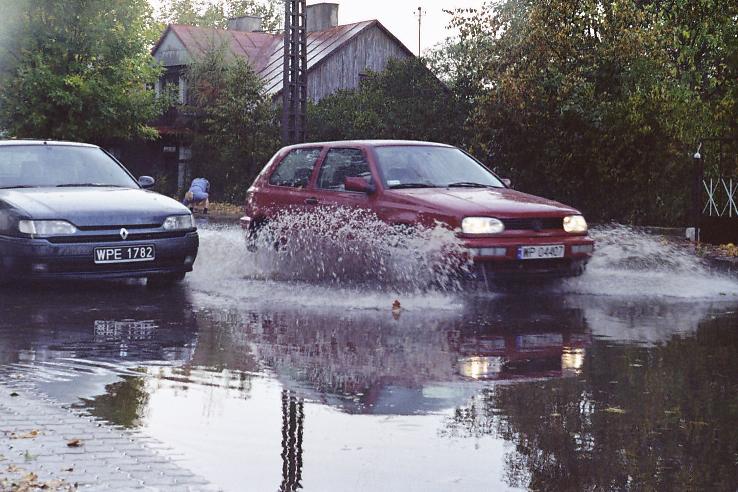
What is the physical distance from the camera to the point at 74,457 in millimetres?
4996

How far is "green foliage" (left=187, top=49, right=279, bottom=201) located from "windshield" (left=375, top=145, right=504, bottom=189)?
28.3m

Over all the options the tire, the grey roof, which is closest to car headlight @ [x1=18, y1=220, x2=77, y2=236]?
the tire

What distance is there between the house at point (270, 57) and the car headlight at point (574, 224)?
118 feet

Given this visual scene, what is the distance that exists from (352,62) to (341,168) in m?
39.9

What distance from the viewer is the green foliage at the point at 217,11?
319 feet

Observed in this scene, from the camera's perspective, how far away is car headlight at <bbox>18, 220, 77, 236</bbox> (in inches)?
443

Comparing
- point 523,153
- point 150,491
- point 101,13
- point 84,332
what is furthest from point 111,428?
point 101,13

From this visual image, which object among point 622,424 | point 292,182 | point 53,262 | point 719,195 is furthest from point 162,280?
point 719,195

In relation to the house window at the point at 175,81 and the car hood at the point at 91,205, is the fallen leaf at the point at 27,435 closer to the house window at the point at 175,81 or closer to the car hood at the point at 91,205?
the car hood at the point at 91,205

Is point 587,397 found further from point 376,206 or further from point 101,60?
point 101,60

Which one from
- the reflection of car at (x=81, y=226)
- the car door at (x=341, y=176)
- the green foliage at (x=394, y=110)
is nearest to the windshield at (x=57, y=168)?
the reflection of car at (x=81, y=226)

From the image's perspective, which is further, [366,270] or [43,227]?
[366,270]

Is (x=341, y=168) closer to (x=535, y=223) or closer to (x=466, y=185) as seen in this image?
(x=466, y=185)

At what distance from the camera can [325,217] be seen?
12828 mm
